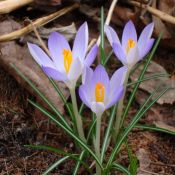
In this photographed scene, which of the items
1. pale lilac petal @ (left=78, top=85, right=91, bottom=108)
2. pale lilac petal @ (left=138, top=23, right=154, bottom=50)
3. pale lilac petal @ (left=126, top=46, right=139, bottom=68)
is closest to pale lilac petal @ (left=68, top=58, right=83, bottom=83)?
pale lilac petal @ (left=78, top=85, right=91, bottom=108)

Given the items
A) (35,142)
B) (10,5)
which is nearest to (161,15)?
(10,5)

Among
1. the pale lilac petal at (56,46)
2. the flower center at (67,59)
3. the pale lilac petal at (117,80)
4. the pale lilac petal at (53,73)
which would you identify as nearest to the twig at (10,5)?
the pale lilac petal at (56,46)

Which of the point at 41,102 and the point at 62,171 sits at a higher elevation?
the point at 41,102

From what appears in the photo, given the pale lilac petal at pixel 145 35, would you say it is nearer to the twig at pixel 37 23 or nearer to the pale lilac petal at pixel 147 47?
the pale lilac petal at pixel 147 47

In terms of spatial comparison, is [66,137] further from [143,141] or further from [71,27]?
[71,27]

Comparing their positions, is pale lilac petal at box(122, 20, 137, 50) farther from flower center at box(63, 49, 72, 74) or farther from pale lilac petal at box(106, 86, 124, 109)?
pale lilac petal at box(106, 86, 124, 109)

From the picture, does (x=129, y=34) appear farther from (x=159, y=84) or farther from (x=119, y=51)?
(x=159, y=84)

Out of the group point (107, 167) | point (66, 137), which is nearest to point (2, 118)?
point (66, 137)
